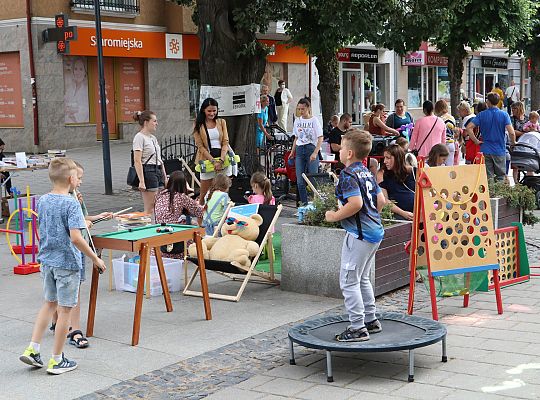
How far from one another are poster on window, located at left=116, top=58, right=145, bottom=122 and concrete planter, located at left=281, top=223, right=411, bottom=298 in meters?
18.8

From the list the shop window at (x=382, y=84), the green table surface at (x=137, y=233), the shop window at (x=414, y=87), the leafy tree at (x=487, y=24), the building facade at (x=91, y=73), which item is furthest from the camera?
the shop window at (x=414, y=87)

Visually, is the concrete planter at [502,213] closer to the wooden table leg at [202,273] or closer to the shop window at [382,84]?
the wooden table leg at [202,273]

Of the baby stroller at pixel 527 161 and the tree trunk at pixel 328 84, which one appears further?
the tree trunk at pixel 328 84

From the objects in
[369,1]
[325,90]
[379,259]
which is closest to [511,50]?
[325,90]

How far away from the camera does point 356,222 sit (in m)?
5.98

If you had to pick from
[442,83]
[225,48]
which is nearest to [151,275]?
[225,48]

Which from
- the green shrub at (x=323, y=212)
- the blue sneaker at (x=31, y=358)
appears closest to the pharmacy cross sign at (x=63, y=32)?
the green shrub at (x=323, y=212)

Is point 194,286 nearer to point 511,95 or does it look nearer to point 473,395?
point 473,395

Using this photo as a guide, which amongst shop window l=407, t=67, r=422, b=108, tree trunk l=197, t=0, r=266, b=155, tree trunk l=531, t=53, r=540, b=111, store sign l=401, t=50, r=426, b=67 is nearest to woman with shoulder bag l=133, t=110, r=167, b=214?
tree trunk l=197, t=0, r=266, b=155

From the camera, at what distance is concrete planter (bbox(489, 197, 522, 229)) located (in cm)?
935

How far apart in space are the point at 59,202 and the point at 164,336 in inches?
60.1

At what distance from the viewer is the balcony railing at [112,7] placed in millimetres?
24562

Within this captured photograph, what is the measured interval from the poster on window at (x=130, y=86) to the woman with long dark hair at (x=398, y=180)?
60.2 ft

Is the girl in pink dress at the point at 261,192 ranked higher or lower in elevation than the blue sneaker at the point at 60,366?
higher
